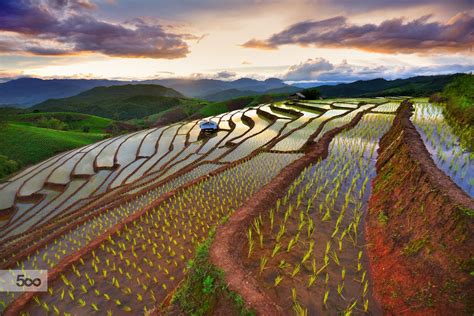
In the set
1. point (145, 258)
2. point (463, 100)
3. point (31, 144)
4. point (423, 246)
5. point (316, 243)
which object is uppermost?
point (463, 100)

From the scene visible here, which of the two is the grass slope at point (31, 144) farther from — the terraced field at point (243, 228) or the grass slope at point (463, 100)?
the grass slope at point (463, 100)

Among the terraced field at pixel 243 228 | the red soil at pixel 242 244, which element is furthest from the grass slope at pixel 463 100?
the red soil at pixel 242 244

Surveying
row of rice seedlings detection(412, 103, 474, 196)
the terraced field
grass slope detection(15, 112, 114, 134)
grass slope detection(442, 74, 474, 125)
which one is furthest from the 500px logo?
grass slope detection(15, 112, 114, 134)

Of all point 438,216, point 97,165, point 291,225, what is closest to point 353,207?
point 291,225

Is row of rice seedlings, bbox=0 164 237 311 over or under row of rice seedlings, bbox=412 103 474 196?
under

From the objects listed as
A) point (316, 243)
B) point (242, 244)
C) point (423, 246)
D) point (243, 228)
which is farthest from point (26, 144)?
point (423, 246)

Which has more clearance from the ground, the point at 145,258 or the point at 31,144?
the point at 145,258

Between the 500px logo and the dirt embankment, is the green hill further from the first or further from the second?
the dirt embankment

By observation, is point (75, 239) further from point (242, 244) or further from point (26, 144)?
point (26, 144)
